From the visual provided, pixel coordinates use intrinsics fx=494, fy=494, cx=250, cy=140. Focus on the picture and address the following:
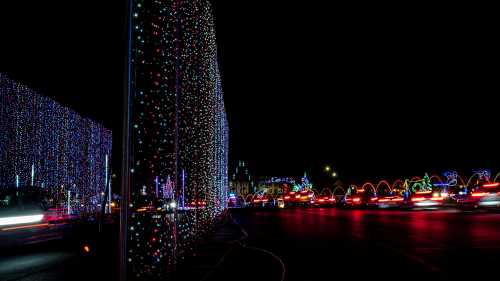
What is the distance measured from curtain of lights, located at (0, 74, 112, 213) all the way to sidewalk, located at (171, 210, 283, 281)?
3873 millimetres

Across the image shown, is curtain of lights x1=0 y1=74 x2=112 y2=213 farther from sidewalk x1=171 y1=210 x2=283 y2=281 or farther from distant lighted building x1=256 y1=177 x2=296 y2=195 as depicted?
distant lighted building x1=256 y1=177 x2=296 y2=195

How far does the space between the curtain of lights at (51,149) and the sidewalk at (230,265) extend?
3873mm

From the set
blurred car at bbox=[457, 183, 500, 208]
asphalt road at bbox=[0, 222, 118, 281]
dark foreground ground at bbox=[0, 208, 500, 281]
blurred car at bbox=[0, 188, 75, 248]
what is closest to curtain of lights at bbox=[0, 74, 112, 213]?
blurred car at bbox=[0, 188, 75, 248]

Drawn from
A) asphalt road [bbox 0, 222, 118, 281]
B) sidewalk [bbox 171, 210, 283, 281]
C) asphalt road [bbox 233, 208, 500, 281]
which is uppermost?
asphalt road [bbox 0, 222, 118, 281]

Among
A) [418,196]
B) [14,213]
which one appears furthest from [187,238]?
[418,196]

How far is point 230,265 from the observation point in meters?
10.0

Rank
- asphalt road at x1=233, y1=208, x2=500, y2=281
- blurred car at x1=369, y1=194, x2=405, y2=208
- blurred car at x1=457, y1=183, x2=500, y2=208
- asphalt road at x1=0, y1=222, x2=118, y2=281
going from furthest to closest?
blurred car at x1=369, y1=194, x2=405, y2=208 → blurred car at x1=457, y1=183, x2=500, y2=208 → asphalt road at x1=0, y1=222, x2=118, y2=281 → asphalt road at x1=233, y1=208, x2=500, y2=281

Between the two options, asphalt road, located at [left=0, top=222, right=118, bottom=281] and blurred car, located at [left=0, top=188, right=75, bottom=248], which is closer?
asphalt road, located at [left=0, top=222, right=118, bottom=281]

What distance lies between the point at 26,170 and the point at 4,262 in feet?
22.4

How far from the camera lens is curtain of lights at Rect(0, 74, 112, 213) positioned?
53.2ft

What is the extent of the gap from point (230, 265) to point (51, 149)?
12210 mm

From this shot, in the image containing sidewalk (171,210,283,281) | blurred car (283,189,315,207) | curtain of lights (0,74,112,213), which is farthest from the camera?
blurred car (283,189,315,207)

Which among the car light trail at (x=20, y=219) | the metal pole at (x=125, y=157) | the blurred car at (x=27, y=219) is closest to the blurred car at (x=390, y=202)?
the blurred car at (x=27, y=219)

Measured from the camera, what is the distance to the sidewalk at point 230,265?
27.7ft
